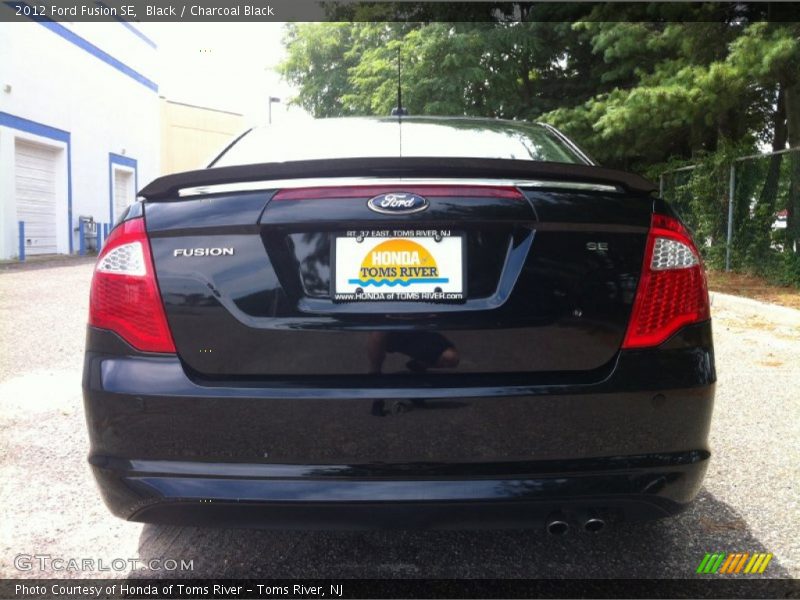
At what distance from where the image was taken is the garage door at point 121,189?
27.0 metres

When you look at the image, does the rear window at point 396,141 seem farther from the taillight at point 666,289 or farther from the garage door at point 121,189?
the garage door at point 121,189

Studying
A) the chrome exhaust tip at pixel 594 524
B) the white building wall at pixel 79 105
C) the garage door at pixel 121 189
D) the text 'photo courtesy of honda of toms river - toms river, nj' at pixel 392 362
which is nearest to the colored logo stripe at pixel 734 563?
the text 'photo courtesy of honda of toms river - toms river, nj' at pixel 392 362

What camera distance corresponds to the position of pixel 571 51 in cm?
1605

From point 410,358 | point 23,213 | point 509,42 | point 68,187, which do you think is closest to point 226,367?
point 410,358

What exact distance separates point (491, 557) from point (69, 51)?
2347 centimetres

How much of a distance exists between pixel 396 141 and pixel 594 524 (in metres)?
1.63

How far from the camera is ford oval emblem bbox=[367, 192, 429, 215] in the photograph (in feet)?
6.46

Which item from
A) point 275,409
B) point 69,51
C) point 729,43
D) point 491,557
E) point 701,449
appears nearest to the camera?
point 275,409

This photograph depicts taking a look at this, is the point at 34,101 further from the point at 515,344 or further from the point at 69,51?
the point at 515,344

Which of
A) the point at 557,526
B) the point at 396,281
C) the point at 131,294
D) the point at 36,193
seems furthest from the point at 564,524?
the point at 36,193

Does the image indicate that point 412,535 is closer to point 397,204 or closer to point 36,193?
point 397,204

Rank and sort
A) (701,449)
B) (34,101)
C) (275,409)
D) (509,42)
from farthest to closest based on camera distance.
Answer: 1. (34,101)
2. (509,42)
3. (701,449)
4. (275,409)

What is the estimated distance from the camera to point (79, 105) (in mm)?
22625

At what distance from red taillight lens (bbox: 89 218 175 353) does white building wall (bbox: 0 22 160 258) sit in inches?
723
